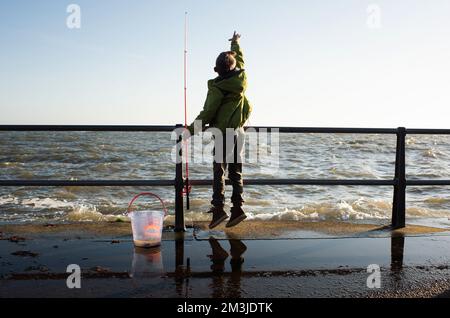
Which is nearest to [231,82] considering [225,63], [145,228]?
[225,63]

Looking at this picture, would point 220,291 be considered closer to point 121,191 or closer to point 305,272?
point 305,272

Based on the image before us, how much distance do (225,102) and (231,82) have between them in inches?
8.9

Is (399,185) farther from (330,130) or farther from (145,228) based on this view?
(145,228)

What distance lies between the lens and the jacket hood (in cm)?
444

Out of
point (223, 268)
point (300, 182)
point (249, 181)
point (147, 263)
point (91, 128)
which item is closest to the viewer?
point (223, 268)

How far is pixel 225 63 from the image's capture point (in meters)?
4.46

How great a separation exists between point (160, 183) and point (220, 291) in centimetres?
193

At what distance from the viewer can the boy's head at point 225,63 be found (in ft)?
14.6

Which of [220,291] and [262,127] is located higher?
[262,127]

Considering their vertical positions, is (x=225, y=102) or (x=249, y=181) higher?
(x=225, y=102)

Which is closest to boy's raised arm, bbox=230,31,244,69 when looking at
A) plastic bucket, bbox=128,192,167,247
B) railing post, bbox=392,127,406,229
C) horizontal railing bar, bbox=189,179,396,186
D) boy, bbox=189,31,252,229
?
boy, bbox=189,31,252,229

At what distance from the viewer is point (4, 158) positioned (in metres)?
22.4
